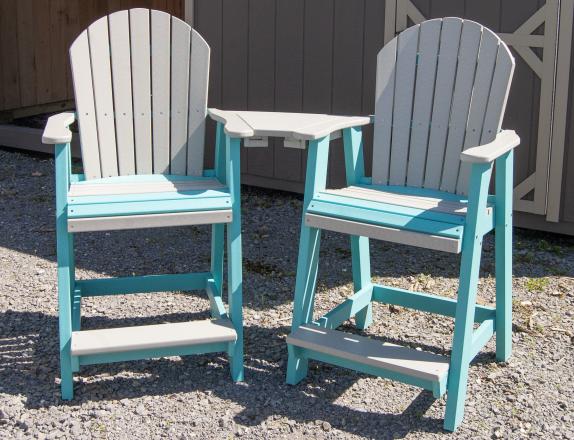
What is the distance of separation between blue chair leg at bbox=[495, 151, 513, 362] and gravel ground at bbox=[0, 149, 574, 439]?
0.30 ft

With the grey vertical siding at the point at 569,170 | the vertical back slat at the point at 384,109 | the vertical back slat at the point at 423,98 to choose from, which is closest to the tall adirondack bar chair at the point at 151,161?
the vertical back slat at the point at 384,109

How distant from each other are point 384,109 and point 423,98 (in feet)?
0.45

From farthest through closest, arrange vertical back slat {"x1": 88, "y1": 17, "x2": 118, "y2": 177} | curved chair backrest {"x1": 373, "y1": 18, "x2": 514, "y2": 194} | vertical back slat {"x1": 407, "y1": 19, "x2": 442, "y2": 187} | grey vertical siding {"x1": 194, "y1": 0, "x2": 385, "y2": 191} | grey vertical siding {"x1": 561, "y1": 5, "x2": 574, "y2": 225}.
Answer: grey vertical siding {"x1": 194, "y1": 0, "x2": 385, "y2": 191}, grey vertical siding {"x1": 561, "y1": 5, "x2": 574, "y2": 225}, vertical back slat {"x1": 88, "y1": 17, "x2": 118, "y2": 177}, vertical back slat {"x1": 407, "y1": 19, "x2": 442, "y2": 187}, curved chair backrest {"x1": 373, "y1": 18, "x2": 514, "y2": 194}

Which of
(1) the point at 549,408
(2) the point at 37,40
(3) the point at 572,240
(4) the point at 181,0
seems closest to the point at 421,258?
(3) the point at 572,240

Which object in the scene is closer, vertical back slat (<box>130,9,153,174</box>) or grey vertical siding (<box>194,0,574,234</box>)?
vertical back slat (<box>130,9,153,174</box>)

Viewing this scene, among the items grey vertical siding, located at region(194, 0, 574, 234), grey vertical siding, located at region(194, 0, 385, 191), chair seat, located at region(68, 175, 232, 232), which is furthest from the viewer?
grey vertical siding, located at region(194, 0, 385, 191)

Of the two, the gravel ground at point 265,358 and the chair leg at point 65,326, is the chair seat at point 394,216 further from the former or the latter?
the chair leg at point 65,326

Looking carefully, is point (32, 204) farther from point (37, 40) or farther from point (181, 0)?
point (181, 0)

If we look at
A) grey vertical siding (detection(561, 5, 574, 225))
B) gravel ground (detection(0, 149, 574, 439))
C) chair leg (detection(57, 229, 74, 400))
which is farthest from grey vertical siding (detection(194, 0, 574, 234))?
chair leg (detection(57, 229, 74, 400))

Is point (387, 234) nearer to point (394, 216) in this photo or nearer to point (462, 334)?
point (394, 216)

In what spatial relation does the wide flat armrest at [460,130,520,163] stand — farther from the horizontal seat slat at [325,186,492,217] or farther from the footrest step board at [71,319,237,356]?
the footrest step board at [71,319,237,356]

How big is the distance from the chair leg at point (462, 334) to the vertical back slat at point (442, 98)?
1.84 feet

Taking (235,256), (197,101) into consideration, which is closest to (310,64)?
(197,101)

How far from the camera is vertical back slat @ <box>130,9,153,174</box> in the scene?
3.19m
